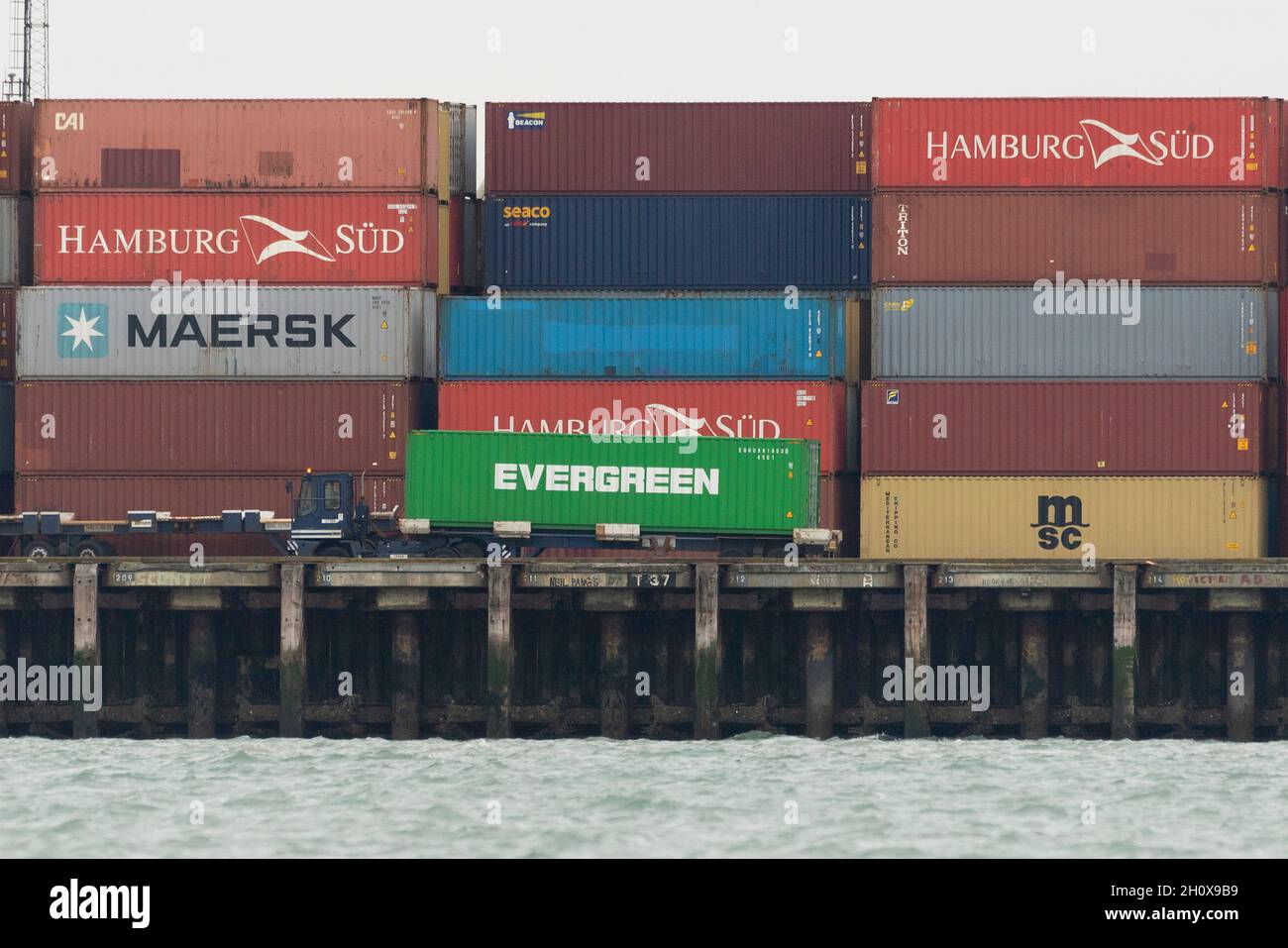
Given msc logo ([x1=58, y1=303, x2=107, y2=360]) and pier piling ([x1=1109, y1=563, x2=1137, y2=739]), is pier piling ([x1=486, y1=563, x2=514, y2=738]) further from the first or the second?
msc logo ([x1=58, y1=303, x2=107, y2=360])

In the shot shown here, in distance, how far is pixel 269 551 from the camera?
48156mm

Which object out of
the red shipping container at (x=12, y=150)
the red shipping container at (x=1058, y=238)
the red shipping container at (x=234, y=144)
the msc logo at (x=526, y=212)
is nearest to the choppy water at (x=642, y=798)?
the red shipping container at (x=1058, y=238)

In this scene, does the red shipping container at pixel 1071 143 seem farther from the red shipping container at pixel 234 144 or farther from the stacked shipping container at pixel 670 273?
the red shipping container at pixel 234 144

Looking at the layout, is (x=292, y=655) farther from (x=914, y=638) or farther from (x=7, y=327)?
(x=7, y=327)

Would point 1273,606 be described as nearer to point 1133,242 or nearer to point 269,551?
point 1133,242

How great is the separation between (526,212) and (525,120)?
7.31ft

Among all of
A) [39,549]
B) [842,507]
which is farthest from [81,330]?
[842,507]

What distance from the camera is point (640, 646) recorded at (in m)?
42.1

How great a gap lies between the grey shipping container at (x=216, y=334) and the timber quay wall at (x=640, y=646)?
7889 millimetres

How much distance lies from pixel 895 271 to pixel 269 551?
15769 mm

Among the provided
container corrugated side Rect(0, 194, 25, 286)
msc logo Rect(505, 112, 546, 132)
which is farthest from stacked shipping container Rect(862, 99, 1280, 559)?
container corrugated side Rect(0, 194, 25, 286)

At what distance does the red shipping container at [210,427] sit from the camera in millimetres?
47812
